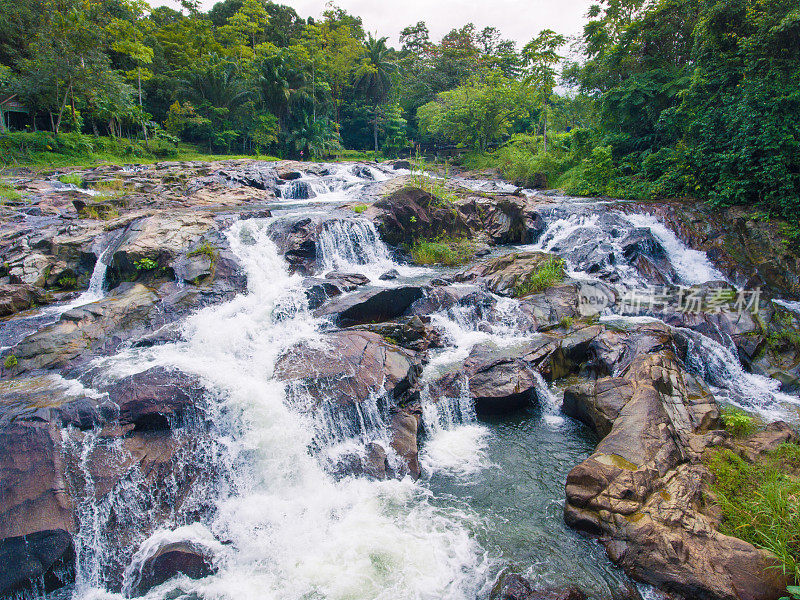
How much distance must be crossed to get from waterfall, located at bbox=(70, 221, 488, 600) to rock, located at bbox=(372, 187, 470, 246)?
21.9ft

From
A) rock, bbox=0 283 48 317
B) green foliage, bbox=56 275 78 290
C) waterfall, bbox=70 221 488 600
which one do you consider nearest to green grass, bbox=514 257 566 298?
waterfall, bbox=70 221 488 600

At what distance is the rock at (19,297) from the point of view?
8.84 m

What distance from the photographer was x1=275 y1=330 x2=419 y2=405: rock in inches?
263

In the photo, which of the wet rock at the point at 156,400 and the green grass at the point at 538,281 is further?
the green grass at the point at 538,281

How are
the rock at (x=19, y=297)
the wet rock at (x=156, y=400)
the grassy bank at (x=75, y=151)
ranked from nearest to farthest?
the wet rock at (x=156, y=400) → the rock at (x=19, y=297) → the grassy bank at (x=75, y=151)

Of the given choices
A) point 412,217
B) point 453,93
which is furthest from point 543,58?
point 412,217

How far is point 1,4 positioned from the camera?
24906 mm

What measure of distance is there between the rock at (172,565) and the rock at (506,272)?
8.32 meters

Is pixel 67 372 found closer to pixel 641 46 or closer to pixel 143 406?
pixel 143 406

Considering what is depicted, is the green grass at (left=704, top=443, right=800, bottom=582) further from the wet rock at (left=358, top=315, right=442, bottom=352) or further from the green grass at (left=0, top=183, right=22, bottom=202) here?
the green grass at (left=0, top=183, right=22, bottom=202)

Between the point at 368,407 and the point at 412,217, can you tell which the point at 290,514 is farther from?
the point at 412,217

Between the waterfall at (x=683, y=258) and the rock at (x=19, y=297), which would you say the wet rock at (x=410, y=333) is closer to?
the rock at (x=19, y=297)

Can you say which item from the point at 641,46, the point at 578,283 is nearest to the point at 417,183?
the point at 578,283

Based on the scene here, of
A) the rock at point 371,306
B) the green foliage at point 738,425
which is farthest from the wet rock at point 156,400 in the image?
the green foliage at point 738,425
